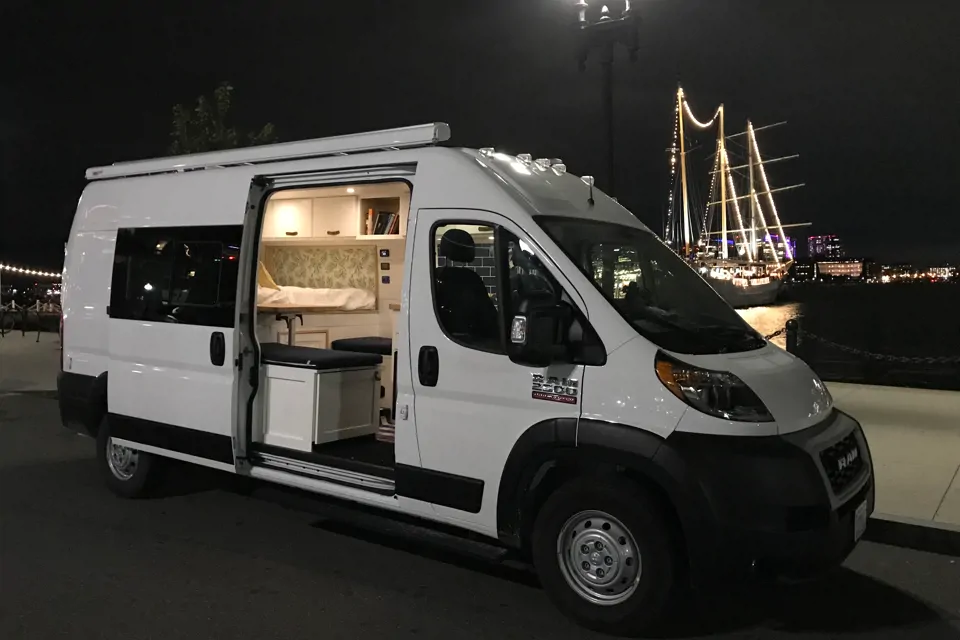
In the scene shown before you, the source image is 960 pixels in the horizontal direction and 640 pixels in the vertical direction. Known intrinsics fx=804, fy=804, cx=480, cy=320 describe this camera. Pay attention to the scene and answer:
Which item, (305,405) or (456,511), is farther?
(305,405)

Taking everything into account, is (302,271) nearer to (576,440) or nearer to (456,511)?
(456,511)

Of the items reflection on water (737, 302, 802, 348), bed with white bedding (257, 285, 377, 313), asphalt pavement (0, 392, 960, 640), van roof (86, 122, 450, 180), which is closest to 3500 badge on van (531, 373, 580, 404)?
asphalt pavement (0, 392, 960, 640)

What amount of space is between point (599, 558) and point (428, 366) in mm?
1478

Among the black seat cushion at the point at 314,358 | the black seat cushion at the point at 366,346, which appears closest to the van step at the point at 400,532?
the black seat cushion at the point at 314,358

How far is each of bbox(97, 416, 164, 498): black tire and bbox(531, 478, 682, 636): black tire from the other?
3811 mm

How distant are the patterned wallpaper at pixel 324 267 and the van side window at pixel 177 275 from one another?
2.28 metres

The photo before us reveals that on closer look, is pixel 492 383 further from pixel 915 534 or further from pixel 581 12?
pixel 581 12

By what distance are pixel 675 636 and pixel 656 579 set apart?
0.44 metres

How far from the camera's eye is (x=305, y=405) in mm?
6027

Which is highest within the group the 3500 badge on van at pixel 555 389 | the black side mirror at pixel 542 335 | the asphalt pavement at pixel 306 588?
the black side mirror at pixel 542 335

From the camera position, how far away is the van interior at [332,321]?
603cm

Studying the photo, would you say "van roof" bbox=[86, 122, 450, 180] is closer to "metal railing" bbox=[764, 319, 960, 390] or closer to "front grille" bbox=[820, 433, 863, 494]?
"front grille" bbox=[820, 433, 863, 494]

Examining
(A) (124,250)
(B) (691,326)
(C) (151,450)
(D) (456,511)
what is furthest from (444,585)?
(A) (124,250)

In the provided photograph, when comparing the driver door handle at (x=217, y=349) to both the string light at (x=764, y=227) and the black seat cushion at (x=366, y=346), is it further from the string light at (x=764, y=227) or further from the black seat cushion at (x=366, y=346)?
the string light at (x=764, y=227)
